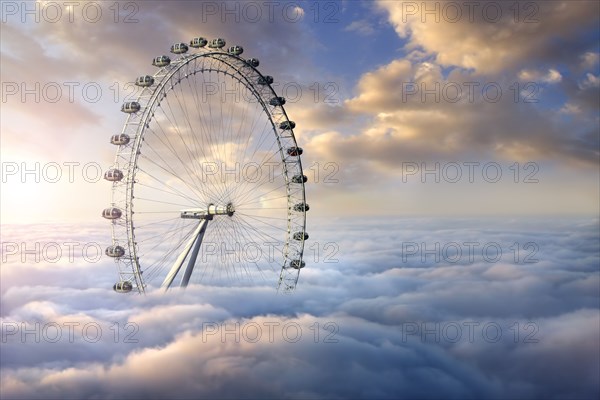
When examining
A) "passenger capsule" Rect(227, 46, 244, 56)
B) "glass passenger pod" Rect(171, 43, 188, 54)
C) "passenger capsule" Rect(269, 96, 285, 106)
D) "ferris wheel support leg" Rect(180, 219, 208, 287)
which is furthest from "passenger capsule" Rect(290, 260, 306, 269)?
"glass passenger pod" Rect(171, 43, 188, 54)

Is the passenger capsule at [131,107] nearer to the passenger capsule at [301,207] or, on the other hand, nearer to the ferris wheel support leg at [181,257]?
the ferris wheel support leg at [181,257]

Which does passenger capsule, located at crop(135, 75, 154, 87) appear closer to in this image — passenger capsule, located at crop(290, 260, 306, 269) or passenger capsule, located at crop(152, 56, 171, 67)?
passenger capsule, located at crop(152, 56, 171, 67)

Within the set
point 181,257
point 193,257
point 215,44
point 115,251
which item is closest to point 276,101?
point 215,44

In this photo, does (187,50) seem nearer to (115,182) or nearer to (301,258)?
(115,182)

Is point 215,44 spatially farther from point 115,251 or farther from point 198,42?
point 115,251

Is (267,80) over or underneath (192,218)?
over

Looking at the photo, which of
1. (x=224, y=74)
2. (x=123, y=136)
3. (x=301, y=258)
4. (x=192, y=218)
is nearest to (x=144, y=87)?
(x=123, y=136)
